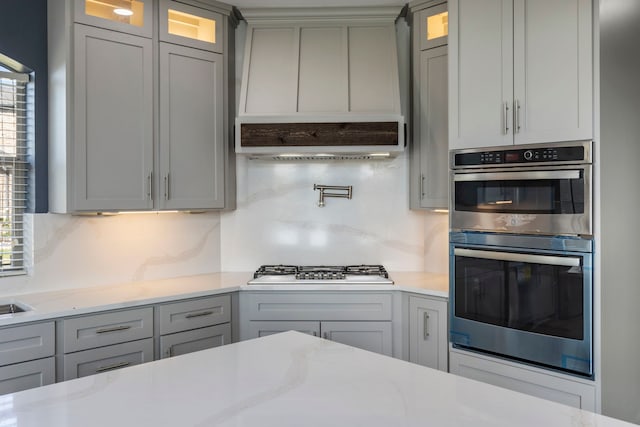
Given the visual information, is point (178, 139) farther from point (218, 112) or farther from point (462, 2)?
point (462, 2)

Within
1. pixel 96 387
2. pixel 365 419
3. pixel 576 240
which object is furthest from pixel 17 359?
pixel 576 240

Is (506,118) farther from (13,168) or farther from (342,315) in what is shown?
(13,168)

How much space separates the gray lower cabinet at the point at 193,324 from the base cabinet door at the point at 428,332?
1107 millimetres

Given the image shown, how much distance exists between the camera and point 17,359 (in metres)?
2.31

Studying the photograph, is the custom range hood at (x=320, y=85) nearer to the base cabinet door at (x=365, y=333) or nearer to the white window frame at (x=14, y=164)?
the base cabinet door at (x=365, y=333)

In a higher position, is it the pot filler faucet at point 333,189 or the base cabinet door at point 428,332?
the pot filler faucet at point 333,189

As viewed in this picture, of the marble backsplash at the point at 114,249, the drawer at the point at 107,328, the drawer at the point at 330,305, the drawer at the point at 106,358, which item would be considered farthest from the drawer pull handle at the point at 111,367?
the drawer at the point at 330,305

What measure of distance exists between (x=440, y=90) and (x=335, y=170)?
94 centimetres

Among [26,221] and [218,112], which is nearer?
[26,221]

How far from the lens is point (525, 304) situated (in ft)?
8.03

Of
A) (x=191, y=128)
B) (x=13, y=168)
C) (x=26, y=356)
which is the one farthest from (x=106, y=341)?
(x=191, y=128)

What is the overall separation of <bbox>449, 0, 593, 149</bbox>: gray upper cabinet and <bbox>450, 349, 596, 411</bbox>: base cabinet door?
3.51 ft

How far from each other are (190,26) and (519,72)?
2102mm

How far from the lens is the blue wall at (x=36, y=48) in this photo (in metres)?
2.80
